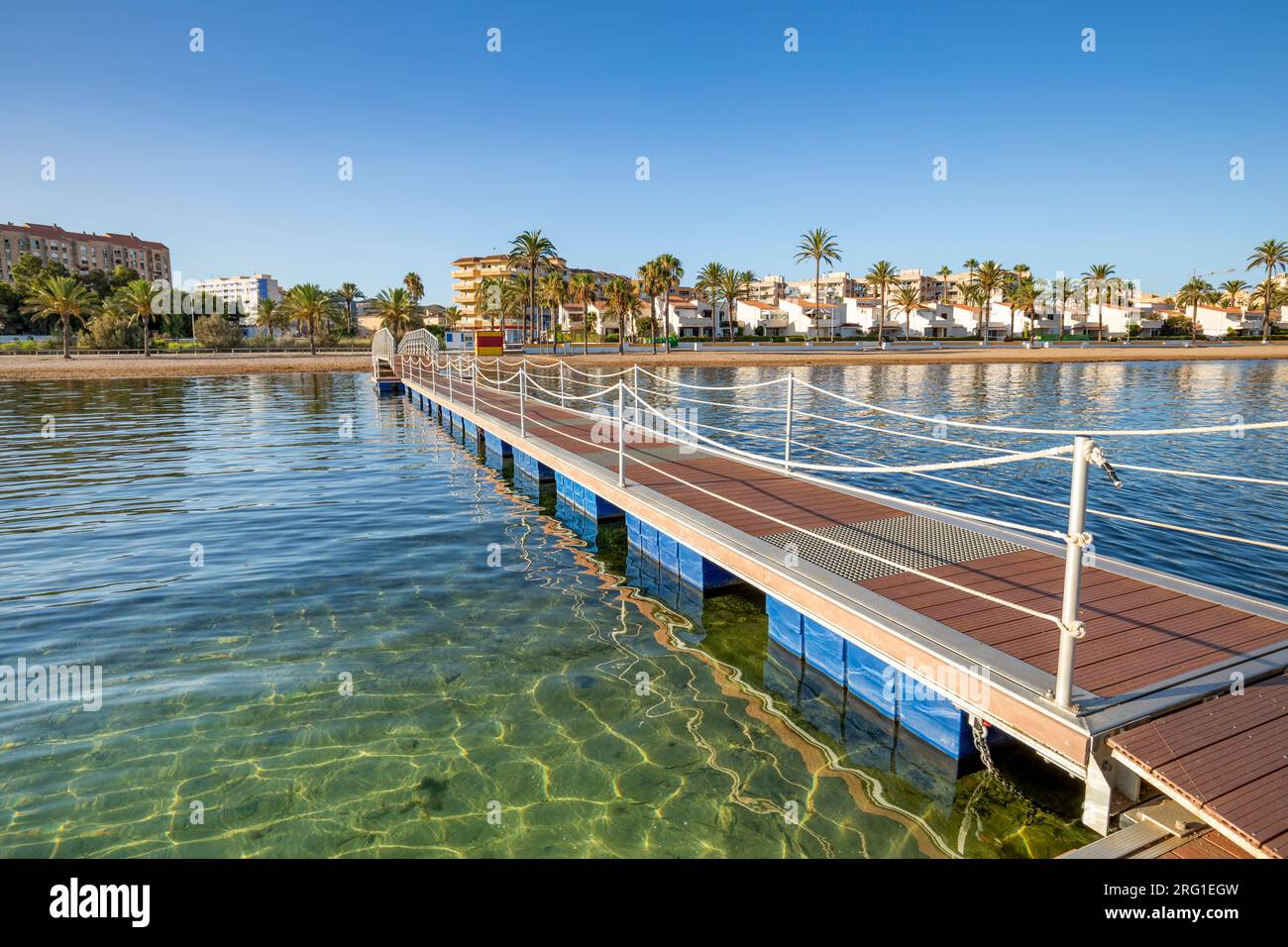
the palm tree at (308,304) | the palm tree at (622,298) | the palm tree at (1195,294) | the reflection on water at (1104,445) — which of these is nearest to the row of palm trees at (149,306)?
the palm tree at (308,304)

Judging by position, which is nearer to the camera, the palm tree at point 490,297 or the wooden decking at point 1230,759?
the wooden decking at point 1230,759

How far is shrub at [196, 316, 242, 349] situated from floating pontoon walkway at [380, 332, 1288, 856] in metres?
73.1

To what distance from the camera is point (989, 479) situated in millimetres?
15414

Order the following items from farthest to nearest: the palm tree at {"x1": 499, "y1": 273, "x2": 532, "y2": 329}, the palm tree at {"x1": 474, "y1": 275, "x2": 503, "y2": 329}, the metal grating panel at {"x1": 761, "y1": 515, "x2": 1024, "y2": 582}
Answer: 1. the palm tree at {"x1": 474, "y1": 275, "x2": 503, "y2": 329}
2. the palm tree at {"x1": 499, "y1": 273, "x2": 532, "y2": 329}
3. the metal grating panel at {"x1": 761, "y1": 515, "x2": 1024, "y2": 582}

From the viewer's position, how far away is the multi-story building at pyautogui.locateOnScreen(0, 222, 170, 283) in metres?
140

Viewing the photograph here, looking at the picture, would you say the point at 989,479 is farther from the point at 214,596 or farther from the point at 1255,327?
the point at 1255,327

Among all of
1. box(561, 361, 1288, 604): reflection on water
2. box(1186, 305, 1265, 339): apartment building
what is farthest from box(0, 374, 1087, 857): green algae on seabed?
box(1186, 305, 1265, 339): apartment building

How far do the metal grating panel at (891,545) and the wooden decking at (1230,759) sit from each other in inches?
92.9

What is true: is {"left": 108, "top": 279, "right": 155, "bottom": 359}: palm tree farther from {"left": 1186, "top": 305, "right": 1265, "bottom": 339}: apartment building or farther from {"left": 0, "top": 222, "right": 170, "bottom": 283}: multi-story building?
{"left": 1186, "top": 305, "right": 1265, "bottom": 339}: apartment building

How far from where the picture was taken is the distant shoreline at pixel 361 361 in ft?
150

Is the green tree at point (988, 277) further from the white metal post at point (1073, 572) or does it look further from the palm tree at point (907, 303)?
the white metal post at point (1073, 572)

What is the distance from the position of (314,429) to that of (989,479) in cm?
1945
